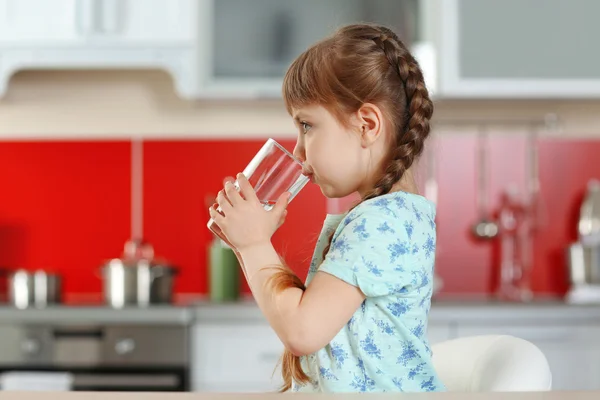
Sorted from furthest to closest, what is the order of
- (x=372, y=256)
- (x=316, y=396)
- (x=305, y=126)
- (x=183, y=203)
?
(x=183, y=203)
(x=305, y=126)
(x=372, y=256)
(x=316, y=396)

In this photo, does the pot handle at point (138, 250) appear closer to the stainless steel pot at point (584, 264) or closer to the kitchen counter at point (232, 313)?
the kitchen counter at point (232, 313)

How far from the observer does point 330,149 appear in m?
1.26

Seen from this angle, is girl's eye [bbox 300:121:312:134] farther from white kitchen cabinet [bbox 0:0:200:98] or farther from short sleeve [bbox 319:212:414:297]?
white kitchen cabinet [bbox 0:0:200:98]

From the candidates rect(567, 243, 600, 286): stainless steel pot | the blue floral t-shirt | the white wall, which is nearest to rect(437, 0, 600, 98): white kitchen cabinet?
the white wall

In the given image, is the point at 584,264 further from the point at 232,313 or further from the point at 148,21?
the point at 148,21

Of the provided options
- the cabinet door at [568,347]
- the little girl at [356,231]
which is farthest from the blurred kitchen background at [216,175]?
the little girl at [356,231]

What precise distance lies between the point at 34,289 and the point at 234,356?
73 centimetres

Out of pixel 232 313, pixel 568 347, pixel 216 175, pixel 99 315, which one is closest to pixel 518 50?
pixel 568 347

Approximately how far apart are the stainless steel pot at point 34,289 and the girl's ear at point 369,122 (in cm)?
202

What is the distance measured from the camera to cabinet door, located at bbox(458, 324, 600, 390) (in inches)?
109

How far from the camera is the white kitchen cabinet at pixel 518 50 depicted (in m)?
3.11

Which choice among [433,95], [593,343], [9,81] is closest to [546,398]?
[593,343]

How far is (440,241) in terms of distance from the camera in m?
3.39

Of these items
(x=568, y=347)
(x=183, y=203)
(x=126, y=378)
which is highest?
(x=183, y=203)
